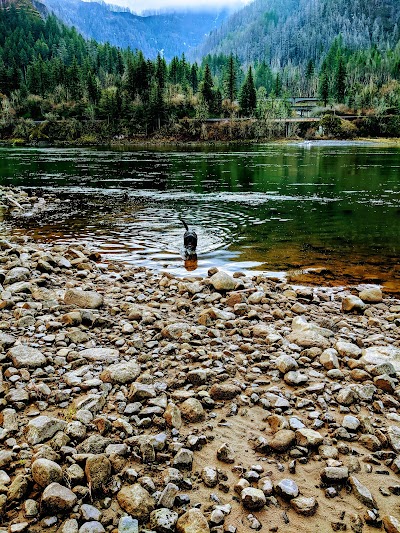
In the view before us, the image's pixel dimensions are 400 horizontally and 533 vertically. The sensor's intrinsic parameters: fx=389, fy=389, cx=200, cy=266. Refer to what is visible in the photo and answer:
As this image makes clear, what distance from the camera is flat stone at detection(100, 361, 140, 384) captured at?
4.84 meters

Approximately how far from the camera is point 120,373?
16.1 ft

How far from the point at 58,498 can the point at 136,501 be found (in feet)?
1.99

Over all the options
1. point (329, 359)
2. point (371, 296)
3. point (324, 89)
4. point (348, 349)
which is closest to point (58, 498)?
point (329, 359)

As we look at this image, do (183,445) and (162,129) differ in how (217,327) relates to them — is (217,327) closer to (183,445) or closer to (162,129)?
(183,445)

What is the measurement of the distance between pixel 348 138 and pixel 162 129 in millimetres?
58561

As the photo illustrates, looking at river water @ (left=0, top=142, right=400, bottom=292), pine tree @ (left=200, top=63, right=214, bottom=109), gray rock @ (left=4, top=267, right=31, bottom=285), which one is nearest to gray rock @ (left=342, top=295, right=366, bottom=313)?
river water @ (left=0, top=142, right=400, bottom=292)

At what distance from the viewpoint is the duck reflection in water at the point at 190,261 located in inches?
451

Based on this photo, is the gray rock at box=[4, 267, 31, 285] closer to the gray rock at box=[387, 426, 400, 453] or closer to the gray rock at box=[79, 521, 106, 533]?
the gray rock at box=[79, 521, 106, 533]

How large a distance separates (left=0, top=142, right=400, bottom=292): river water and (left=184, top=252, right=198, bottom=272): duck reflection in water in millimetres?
61

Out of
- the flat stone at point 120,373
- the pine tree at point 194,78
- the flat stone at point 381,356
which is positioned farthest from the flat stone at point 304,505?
the pine tree at point 194,78

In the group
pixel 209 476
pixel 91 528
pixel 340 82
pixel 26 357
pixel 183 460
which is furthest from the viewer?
pixel 340 82

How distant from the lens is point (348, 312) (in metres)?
7.82

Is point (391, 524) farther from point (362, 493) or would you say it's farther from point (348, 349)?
point (348, 349)

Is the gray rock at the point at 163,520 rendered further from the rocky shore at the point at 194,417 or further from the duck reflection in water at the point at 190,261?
the duck reflection in water at the point at 190,261
